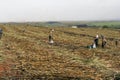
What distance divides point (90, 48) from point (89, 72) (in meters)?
20.2

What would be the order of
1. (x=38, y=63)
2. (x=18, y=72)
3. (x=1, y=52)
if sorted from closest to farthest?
(x=18, y=72) → (x=38, y=63) → (x=1, y=52)

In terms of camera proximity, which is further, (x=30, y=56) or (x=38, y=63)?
(x=30, y=56)

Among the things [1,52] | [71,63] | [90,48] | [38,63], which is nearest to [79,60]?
[71,63]

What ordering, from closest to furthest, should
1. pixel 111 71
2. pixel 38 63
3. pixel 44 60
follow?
pixel 111 71 → pixel 38 63 → pixel 44 60

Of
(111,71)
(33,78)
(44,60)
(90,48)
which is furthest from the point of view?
(90,48)

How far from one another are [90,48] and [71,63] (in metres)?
15.7

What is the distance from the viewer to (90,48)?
52406mm

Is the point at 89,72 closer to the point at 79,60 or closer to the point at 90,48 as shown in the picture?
the point at 79,60

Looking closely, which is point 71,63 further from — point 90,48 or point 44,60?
point 90,48

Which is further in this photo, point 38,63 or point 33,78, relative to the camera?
point 38,63

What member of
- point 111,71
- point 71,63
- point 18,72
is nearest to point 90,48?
point 71,63

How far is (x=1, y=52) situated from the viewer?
4231 cm

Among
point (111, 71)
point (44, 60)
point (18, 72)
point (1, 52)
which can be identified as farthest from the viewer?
point (1, 52)

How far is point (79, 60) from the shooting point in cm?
3956
